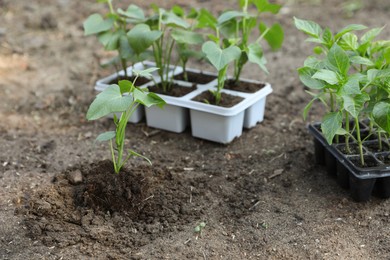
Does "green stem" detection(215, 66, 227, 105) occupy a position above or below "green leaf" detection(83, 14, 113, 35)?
below

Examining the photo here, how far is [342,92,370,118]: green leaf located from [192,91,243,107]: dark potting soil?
81 cm

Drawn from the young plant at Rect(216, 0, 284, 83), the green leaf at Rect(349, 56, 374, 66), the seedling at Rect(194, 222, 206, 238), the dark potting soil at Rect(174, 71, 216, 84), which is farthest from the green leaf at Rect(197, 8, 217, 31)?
the seedling at Rect(194, 222, 206, 238)

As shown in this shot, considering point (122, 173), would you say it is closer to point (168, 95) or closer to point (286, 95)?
point (168, 95)

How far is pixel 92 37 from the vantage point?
434 centimetres

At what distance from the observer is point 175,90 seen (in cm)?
297

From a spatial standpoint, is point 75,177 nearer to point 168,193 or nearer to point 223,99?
point 168,193

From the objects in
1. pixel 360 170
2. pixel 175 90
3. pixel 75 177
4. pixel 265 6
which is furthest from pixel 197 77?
pixel 360 170

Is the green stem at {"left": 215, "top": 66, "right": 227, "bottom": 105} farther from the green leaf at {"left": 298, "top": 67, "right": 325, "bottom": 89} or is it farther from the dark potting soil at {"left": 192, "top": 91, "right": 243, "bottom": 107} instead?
the green leaf at {"left": 298, "top": 67, "right": 325, "bottom": 89}

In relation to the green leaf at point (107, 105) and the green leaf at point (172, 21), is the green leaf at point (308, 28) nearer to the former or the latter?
the green leaf at point (172, 21)

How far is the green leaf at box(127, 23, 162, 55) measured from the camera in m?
2.64

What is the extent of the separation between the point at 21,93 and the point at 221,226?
1.87 meters

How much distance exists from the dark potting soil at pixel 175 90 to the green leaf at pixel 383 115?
1.16 m

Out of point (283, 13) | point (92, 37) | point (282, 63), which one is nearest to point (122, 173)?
point (282, 63)

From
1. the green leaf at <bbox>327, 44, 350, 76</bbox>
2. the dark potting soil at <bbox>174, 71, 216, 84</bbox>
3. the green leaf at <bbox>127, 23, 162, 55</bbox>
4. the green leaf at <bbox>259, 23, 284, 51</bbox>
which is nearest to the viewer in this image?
the green leaf at <bbox>327, 44, 350, 76</bbox>
